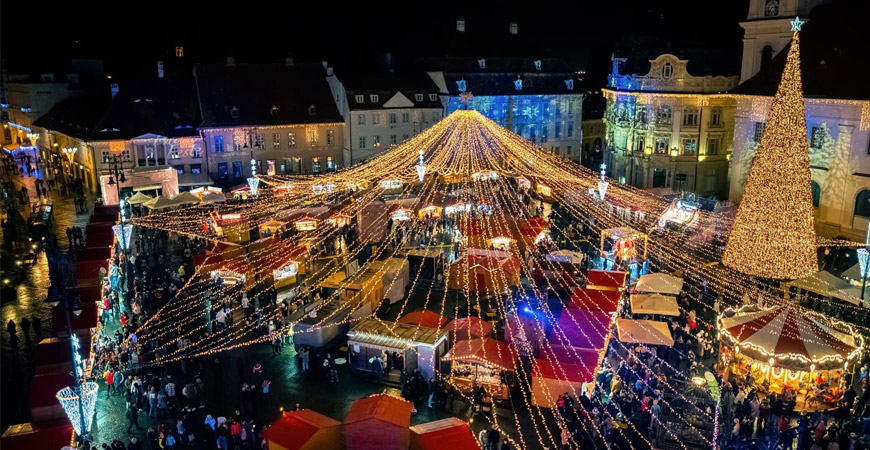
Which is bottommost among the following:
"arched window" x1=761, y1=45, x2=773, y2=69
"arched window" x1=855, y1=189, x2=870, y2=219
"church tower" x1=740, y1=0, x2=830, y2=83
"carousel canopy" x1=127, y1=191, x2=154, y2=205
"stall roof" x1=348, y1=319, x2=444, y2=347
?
"stall roof" x1=348, y1=319, x2=444, y2=347

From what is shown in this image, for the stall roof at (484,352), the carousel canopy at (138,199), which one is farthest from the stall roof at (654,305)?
the carousel canopy at (138,199)

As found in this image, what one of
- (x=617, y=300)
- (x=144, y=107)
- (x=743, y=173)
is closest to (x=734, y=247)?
(x=617, y=300)

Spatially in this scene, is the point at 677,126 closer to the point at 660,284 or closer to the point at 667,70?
the point at 667,70

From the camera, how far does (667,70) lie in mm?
43469

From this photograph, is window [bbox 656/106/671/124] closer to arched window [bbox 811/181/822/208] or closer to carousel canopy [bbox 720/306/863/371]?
arched window [bbox 811/181/822/208]

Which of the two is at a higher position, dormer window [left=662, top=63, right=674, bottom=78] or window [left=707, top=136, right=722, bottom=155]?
dormer window [left=662, top=63, right=674, bottom=78]

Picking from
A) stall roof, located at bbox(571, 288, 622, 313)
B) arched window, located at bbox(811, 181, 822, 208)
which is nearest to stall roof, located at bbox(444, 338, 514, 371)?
stall roof, located at bbox(571, 288, 622, 313)

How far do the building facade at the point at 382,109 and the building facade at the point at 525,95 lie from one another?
6.10 ft

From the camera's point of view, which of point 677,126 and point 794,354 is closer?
point 794,354

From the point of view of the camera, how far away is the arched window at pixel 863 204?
103 feet

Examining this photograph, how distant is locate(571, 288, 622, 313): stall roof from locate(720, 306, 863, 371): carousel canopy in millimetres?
3971

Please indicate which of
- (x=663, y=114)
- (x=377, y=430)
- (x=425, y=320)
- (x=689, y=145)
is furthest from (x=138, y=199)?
(x=689, y=145)

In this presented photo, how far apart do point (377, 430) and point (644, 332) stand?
10.9 m

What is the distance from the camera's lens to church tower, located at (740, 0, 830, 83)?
36.1m
